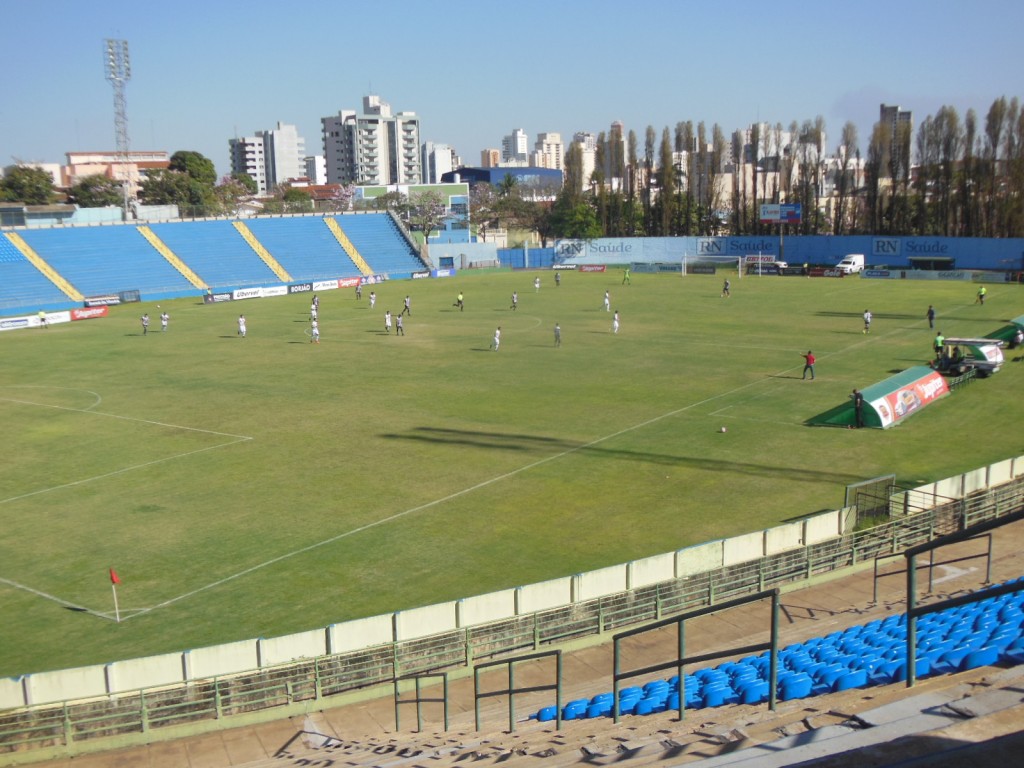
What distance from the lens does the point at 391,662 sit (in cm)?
1588

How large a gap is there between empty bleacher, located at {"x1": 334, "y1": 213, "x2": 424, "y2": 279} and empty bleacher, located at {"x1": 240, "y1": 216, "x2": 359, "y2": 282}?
2686 millimetres

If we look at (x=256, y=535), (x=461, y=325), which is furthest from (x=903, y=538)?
(x=461, y=325)

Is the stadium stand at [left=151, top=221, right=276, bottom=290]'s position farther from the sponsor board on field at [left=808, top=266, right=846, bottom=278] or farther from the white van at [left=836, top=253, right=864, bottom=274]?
the white van at [left=836, top=253, right=864, bottom=274]

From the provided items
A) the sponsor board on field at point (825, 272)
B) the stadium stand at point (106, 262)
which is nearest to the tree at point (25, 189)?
the stadium stand at point (106, 262)

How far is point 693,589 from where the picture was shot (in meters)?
18.3

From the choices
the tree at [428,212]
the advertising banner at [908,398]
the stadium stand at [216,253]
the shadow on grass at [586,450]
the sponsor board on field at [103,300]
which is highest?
the tree at [428,212]

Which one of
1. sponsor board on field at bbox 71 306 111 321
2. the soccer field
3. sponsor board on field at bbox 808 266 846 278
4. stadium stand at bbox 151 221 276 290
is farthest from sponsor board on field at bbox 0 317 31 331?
sponsor board on field at bbox 808 266 846 278

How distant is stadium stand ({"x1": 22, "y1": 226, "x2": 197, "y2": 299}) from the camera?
75.9 m

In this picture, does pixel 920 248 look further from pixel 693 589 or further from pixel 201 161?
pixel 201 161

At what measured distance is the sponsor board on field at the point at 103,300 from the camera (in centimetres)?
7206

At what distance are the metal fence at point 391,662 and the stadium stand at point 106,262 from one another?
2620 inches

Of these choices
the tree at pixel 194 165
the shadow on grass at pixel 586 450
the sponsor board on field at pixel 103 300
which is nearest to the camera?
the shadow on grass at pixel 586 450

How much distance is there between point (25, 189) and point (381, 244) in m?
56.7

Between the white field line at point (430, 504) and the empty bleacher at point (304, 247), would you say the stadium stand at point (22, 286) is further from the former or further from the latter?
the white field line at point (430, 504)
